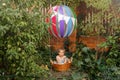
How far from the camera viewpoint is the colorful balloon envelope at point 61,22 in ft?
26.4

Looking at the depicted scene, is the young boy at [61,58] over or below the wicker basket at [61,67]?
over

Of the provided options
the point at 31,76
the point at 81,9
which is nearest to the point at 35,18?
the point at 31,76

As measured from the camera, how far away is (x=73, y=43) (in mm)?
9734

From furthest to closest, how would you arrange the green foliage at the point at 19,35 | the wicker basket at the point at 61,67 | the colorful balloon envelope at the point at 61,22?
the wicker basket at the point at 61,67 < the colorful balloon envelope at the point at 61,22 < the green foliage at the point at 19,35

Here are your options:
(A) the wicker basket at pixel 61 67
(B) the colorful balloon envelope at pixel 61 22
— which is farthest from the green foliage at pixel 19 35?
(A) the wicker basket at pixel 61 67

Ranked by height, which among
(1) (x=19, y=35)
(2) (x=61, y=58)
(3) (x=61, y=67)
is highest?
(1) (x=19, y=35)

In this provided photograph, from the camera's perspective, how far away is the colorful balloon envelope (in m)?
8.04

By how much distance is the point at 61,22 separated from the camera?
808 centimetres

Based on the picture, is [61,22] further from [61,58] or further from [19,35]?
[19,35]

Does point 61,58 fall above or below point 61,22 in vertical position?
below

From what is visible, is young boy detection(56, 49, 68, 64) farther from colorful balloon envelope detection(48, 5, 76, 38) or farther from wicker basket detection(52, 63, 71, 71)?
colorful balloon envelope detection(48, 5, 76, 38)

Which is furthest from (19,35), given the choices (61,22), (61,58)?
(61,58)

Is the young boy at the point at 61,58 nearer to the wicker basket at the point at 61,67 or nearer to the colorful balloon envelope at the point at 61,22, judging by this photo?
the wicker basket at the point at 61,67

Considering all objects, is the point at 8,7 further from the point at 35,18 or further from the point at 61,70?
the point at 61,70
